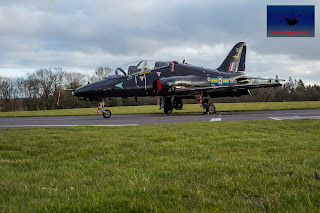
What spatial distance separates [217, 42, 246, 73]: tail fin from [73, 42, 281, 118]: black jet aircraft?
6.47 feet

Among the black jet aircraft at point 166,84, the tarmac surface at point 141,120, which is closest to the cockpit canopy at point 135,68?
the black jet aircraft at point 166,84

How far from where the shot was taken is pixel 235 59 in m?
22.8

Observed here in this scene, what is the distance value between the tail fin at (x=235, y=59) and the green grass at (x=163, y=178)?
1797 centimetres

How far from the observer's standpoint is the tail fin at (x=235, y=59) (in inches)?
893

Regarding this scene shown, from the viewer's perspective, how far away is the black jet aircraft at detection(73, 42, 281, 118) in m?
15.5

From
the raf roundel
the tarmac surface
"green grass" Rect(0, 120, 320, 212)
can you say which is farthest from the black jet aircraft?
"green grass" Rect(0, 120, 320, 212)

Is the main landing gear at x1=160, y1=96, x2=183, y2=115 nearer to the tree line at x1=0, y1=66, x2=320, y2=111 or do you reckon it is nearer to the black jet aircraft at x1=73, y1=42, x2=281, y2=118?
the black jet aircraft at x1=73, y1=42, x2=281, y2=118

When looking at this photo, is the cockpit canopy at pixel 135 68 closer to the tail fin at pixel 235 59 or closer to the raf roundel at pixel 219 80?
the raf roundel at pixel 219 80

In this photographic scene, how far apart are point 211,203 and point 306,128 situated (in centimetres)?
702

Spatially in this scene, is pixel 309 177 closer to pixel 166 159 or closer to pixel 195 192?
pixel 195 192

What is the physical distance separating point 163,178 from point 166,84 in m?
13.6

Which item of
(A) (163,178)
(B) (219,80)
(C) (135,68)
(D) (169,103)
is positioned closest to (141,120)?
(C) (135,68)

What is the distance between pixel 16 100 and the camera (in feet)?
189

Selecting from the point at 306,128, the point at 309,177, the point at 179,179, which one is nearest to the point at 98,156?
the point at 179,179
